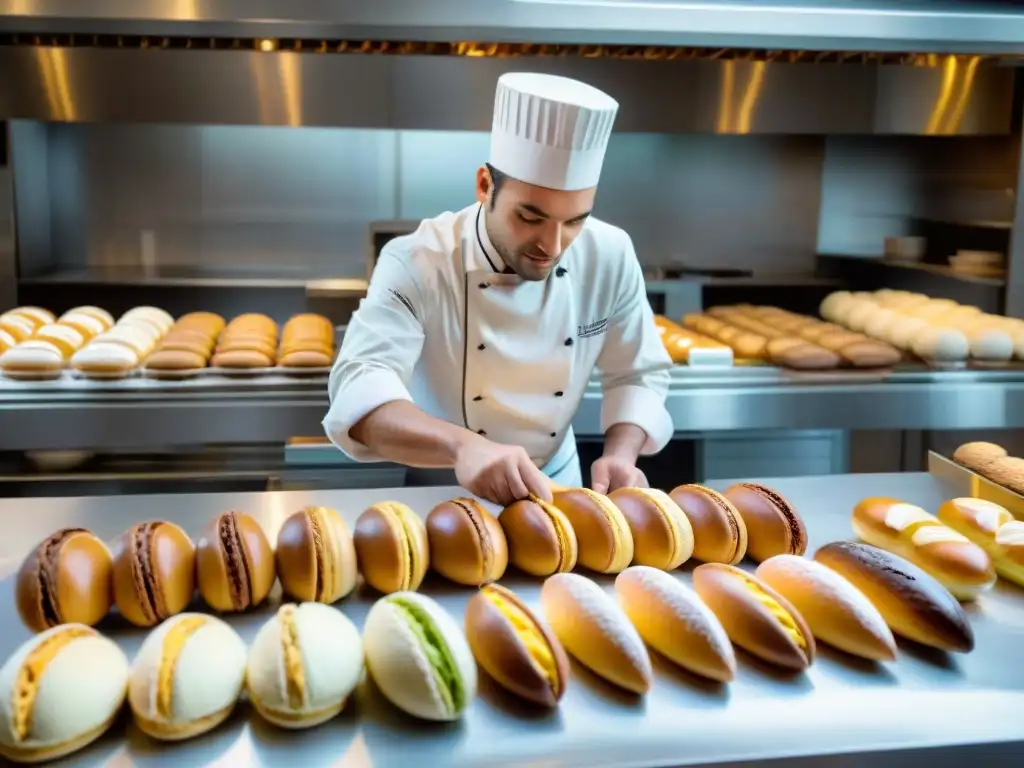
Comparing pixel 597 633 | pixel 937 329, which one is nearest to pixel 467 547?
pixel 597 633

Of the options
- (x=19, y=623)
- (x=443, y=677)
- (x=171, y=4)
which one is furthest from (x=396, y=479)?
(x=443, y=677)

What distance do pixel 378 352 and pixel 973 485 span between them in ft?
3.33

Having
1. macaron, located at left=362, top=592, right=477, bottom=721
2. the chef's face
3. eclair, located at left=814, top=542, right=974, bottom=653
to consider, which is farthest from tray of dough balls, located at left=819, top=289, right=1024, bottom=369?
macaron, located at left=362, top=592, right=477, bottom=721

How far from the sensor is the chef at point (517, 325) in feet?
5.18

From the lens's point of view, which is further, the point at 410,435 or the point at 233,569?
the point at 410,435

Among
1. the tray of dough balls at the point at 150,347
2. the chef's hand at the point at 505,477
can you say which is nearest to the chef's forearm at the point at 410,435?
the chef's hand at the point at 505,477

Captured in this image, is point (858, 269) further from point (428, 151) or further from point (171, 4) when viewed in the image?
point (171, 4)

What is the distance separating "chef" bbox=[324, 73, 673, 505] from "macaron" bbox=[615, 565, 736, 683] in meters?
0.40

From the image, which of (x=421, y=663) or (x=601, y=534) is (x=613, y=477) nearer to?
(x=601, y=534)

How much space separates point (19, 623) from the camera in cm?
105

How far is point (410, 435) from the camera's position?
5.06 ft

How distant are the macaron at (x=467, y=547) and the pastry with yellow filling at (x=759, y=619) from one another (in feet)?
0.80

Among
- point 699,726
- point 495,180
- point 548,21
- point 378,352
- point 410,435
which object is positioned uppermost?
point 548,21

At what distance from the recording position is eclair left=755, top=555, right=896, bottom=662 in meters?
0.98
